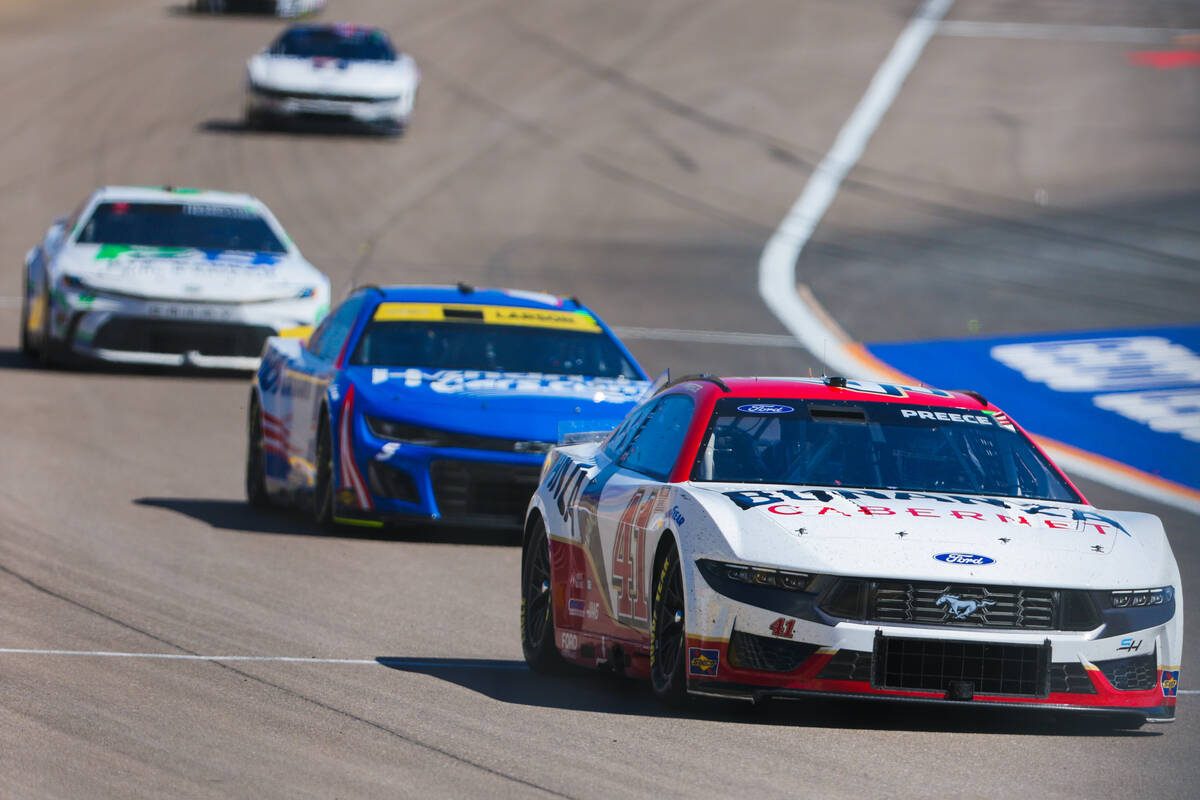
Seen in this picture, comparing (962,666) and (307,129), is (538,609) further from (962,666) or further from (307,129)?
(307,129)

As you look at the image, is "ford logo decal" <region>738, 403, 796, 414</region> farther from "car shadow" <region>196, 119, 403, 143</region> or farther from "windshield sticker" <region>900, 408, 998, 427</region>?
"car shadow" <region>196, 119, 403, 143</region>

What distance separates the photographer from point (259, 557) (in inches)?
454

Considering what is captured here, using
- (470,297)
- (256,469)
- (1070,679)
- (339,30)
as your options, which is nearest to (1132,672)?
(1070,679)

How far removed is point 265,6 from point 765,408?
36.1 m

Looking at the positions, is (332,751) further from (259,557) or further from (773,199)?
(773,199)

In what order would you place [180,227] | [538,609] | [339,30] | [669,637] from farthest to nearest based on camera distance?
[339,30] → [180,227] → [538,609] → [669,637]

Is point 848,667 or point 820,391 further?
point 820,391

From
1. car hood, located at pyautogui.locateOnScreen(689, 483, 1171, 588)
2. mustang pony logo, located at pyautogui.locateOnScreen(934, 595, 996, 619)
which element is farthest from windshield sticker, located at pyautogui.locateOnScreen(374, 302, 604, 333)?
mustang pony logo, located at pyautogui.locateOnScreen(934, 595, 996, 619)

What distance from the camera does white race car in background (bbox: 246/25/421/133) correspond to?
103 ft

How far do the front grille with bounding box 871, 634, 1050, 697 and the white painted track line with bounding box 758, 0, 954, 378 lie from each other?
7.82 metres

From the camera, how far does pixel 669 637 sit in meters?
7.64

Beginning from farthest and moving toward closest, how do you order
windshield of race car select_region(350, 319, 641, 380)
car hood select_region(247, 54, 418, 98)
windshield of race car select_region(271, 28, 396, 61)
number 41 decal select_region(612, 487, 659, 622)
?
windshield of race car select_region(271, 28, 396, 61), car hood select_region(247, 54, 418, 98), windshield of race car select_region(350, 319, 641, 380), number 41 decal select_region(612, 487, 659, 622)

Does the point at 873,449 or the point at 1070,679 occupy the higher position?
the point at 873,449

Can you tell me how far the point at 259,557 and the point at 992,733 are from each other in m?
5.00
